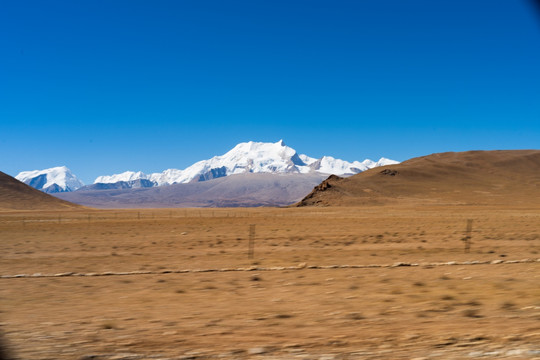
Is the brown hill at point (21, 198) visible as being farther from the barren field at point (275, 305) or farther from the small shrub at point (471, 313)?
the small shrub at point (471, 313)

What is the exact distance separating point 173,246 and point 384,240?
12.6 meters

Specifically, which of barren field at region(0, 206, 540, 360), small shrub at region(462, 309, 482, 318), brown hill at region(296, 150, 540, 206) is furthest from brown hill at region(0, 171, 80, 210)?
small shrub at region(462, 309, 482, 318)

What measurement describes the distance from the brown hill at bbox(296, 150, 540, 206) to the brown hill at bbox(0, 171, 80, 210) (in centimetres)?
8007

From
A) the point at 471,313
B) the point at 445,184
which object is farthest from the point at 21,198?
the point at 471,313

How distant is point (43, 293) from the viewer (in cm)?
1190

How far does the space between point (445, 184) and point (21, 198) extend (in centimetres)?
14020

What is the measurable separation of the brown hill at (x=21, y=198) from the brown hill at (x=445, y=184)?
80065mm

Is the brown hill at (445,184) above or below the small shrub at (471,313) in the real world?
above

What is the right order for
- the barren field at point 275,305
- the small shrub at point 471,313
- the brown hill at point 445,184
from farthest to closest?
the brown hill at point 445,184
the small shrub at point 471,313
the barren field at point 275,305

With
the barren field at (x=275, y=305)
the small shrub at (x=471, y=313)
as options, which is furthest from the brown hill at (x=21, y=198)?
the small shrub at (x=471, y=313)

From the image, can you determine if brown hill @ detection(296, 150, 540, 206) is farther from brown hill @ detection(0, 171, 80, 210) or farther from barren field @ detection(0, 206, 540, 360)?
barren field @ detection(0, 206, 540, 360)

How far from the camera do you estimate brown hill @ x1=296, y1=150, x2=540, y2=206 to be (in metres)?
119

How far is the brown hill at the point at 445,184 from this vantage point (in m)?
119

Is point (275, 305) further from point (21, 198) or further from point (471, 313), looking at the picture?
point (21, 198)
